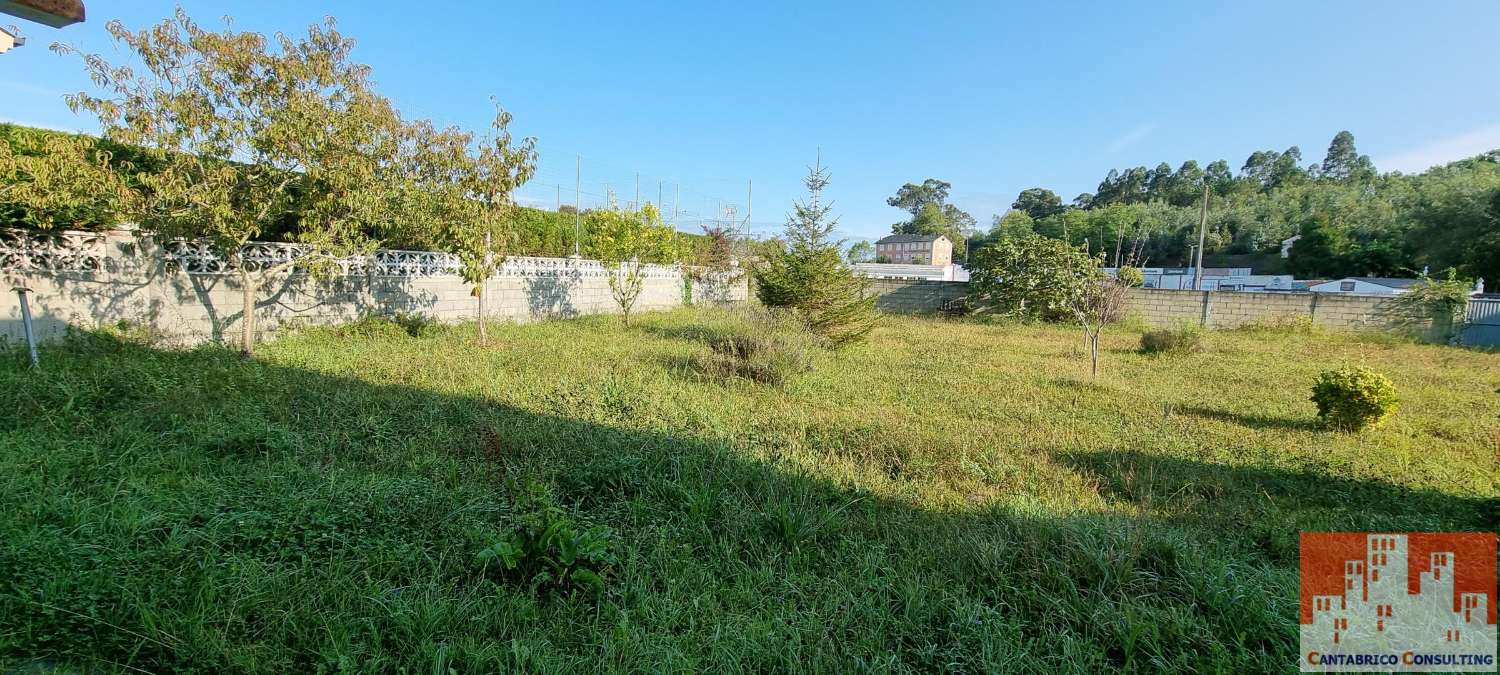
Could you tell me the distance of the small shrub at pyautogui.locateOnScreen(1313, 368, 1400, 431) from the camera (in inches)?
183

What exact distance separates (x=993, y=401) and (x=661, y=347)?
14.3ft

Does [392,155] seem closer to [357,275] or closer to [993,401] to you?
[357,275]

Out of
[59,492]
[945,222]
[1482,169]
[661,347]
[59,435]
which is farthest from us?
[945,222]

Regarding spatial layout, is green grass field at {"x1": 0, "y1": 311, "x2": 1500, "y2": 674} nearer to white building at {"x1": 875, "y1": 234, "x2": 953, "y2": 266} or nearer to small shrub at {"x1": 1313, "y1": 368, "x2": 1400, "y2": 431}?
small shrub at {"x1": 1313, "y1": 368, "x2": 1400, "y2": 431}

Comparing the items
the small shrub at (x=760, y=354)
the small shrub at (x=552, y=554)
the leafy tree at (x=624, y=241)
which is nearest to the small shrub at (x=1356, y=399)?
the small shrub at (x=760, y=354)

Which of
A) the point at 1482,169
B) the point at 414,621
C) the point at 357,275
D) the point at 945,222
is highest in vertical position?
the point at 945,222

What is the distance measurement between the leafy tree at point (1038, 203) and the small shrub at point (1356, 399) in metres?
78.3

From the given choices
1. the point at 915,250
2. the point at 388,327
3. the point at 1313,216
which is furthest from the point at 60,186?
the point at 915,250

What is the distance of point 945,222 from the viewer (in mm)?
77688

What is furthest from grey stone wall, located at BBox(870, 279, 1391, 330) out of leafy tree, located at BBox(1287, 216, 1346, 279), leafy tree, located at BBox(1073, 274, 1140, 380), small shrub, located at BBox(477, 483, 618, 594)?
leafy tree, located at BBox(1287, 216, 1346, 279)

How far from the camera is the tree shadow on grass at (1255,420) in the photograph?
4.84m

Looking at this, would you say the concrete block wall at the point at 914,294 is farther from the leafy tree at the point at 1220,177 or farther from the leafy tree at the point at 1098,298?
the leafy tree at the point at 1220,177

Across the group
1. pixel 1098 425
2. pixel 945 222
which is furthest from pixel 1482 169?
pixel 945 222

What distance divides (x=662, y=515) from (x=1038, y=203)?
89.2 metres
